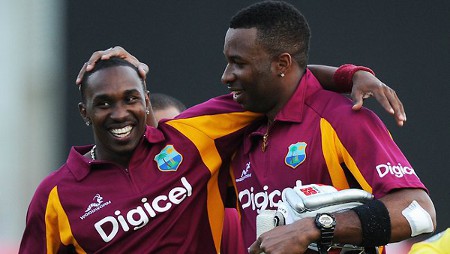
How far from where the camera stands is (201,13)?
309 inches

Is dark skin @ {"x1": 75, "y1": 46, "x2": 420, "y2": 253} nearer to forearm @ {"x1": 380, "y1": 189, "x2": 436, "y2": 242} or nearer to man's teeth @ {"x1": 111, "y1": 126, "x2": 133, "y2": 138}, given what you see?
forearm @ {"x1": 380, "y1": 189, "x2": 436, "y2": 242}

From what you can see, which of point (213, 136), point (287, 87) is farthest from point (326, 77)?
point (213, 136)

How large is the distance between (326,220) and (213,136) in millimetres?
982

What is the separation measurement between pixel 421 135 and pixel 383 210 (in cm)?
409

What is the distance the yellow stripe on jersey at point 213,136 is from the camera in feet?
14.4

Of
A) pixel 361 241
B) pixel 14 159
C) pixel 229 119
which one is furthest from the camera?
pixel 14 159

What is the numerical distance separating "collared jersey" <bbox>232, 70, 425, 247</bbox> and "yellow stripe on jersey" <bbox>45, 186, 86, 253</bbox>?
70 cm

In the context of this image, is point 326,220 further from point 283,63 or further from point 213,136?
point 213,136

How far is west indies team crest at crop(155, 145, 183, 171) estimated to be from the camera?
4387 millimetres

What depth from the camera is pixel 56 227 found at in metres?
4.34

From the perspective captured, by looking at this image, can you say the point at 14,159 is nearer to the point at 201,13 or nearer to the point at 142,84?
the point at 201,13

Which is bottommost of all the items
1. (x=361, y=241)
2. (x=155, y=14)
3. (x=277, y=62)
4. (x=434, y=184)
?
(x=434, y=184)

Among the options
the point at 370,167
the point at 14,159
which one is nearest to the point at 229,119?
the point at 370,167

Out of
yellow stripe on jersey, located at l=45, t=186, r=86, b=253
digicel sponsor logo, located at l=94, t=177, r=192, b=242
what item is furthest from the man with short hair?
yellow stripe on jersey, located at l=45, t=186, r=86, b=253
